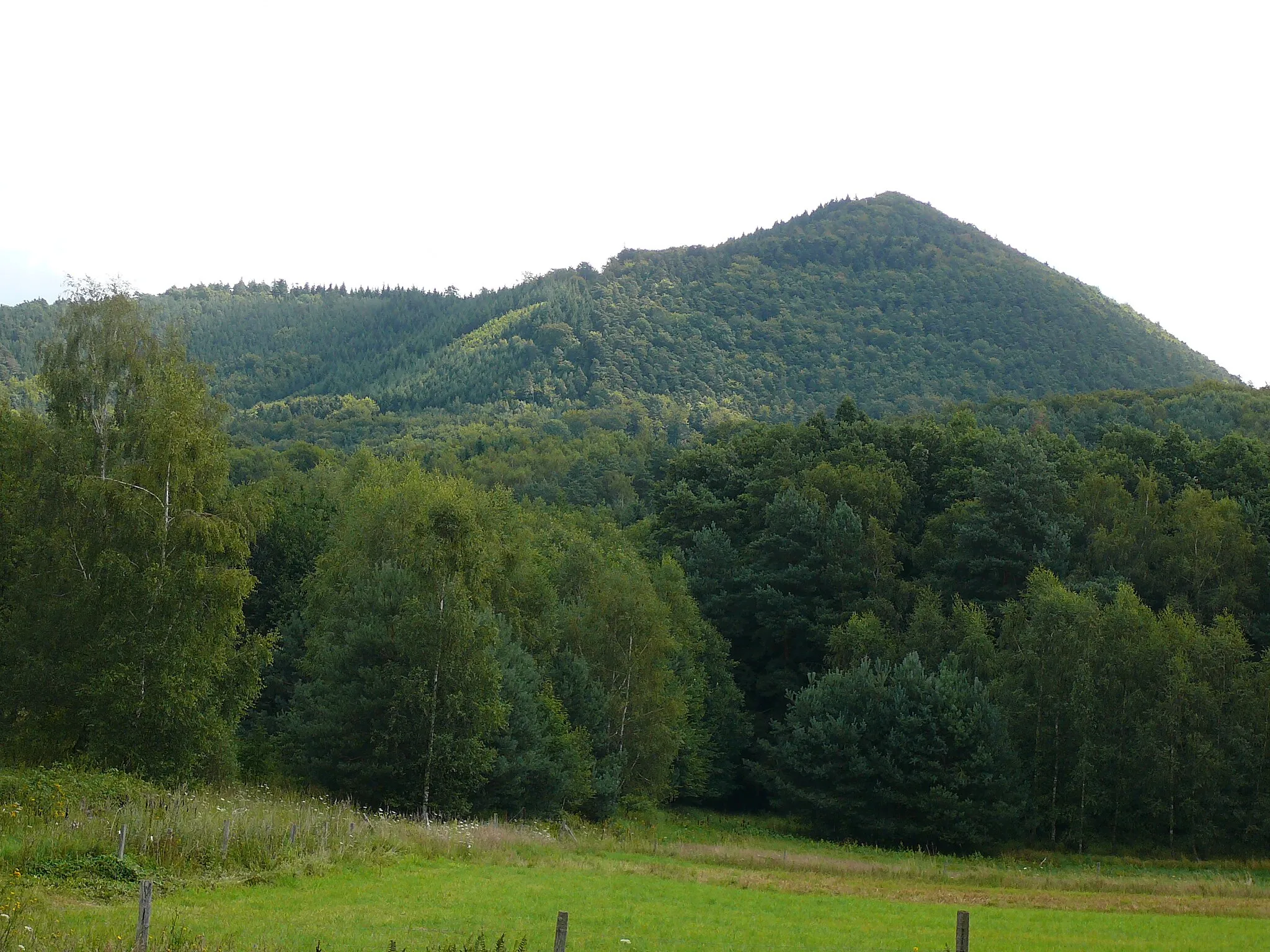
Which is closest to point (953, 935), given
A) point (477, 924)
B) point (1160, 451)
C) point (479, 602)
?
point (477, 924)

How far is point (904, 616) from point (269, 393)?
151 meters

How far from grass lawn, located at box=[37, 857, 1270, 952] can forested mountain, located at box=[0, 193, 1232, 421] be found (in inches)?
4769

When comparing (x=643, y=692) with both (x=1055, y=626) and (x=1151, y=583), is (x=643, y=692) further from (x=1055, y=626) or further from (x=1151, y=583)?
(x=1151, y=583)

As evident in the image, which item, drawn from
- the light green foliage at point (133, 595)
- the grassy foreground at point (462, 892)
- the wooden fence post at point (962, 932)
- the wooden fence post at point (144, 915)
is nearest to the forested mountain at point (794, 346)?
the grassy foreground at point (462, 892)

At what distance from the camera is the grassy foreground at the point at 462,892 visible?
16.9 meters

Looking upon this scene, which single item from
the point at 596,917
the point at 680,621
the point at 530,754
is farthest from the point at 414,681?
the point at 680,621

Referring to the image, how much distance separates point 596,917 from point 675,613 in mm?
38755

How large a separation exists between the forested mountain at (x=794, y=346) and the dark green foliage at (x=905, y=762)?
306 ft

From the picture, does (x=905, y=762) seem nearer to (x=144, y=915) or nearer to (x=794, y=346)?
(x=144, y=915)

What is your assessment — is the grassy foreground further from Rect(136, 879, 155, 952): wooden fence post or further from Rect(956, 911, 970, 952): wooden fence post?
Rect(956, 911, 970, 952): wooden fence post

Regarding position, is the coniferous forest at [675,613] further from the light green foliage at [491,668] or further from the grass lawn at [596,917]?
the grass lawn at [596,917]

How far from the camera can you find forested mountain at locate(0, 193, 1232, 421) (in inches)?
5945

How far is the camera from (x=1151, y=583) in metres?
62.6

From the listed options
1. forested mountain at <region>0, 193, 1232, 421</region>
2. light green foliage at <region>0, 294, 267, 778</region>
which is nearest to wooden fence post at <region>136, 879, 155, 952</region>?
light green foliage at <region>0, 294, 267, 778</region>
